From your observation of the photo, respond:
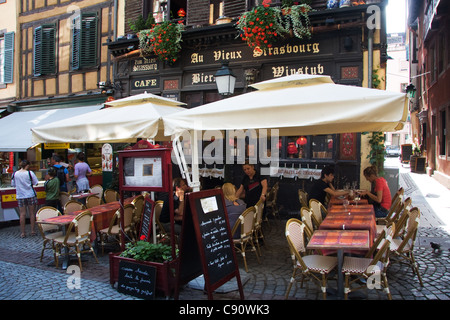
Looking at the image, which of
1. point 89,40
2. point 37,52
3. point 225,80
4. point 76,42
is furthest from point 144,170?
point 37,52

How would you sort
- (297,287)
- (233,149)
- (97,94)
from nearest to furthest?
(297,287) → (233,149) → (97,94)

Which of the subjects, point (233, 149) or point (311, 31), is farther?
point (233, 149)

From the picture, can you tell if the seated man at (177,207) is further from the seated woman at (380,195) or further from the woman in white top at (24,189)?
the woman in white top at (24,189)

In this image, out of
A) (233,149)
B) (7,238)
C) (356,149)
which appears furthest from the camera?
(233,149)

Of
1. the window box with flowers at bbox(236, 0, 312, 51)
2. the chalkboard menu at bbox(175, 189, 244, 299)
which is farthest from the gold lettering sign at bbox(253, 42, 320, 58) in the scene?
the chalkboard menu at bbox(175, 189, 244, 299)

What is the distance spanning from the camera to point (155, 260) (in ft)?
14.8

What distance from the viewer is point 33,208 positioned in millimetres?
8180

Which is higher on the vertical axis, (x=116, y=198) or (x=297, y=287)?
(x=116, y=198)

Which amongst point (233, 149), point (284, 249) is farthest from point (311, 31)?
point (284, 249)
